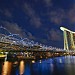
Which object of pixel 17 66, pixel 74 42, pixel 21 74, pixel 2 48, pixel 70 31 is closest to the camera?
pixel 2 48

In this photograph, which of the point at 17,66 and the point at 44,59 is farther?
the point at 44,59

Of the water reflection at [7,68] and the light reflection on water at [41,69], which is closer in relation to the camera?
the water reflection at [7,68]

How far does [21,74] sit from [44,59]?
37.1 m

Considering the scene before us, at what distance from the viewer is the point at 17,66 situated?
112ft

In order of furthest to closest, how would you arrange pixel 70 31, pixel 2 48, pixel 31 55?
1. pixel 70 31
2. pixel 31 55
3. pixel 2 48

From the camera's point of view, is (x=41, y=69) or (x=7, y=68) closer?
(x=7, y=68)

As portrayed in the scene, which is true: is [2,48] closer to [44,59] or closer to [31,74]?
[31,74]

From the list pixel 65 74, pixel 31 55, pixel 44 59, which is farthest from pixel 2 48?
pixel 44 59

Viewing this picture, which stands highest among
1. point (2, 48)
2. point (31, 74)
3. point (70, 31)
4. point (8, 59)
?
point (70, 31)

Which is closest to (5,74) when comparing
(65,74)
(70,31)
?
(65,74)

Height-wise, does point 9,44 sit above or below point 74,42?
below

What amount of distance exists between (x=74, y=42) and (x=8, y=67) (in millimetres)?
88949

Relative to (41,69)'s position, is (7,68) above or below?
above

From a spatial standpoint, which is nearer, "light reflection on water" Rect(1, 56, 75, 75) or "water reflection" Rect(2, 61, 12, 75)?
"water reflection" Rect(2, 61, 12, 75)
